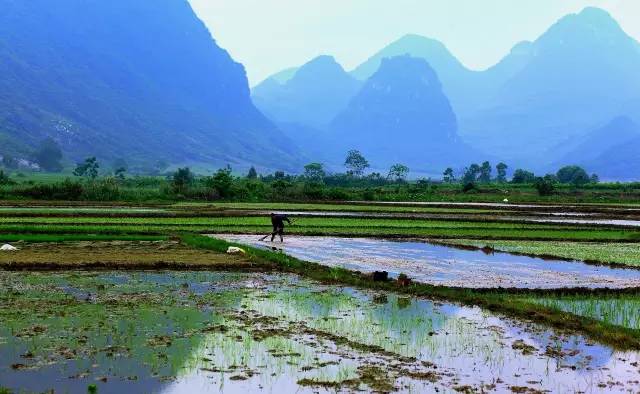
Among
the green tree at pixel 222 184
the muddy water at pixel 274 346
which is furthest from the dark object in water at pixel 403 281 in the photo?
the green tree at pixel 222 184

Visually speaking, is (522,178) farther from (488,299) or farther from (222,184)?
(488,299)

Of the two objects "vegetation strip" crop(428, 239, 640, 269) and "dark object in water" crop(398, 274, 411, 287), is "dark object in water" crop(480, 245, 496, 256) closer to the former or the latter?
"vegetation strip" crop(428, 239, 640, 269)

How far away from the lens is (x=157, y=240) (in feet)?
81.3

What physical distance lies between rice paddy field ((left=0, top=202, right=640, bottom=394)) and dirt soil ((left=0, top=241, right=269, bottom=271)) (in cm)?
7

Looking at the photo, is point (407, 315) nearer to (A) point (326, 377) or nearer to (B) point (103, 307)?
(A) point (326, 377)

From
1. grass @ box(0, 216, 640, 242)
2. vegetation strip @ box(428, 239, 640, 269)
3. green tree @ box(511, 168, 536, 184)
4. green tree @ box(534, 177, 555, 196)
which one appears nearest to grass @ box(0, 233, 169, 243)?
grass @ box(0, 216, 640, 242)

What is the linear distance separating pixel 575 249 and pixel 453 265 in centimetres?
759

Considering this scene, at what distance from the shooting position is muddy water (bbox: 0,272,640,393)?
8570 mm

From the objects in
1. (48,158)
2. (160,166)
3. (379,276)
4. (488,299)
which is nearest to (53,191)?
(379,276)

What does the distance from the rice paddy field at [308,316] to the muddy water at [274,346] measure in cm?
4

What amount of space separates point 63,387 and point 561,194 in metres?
70.3

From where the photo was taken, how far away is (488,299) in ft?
46.7

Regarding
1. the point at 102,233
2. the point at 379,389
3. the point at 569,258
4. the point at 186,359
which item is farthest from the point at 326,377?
the point at 102,233

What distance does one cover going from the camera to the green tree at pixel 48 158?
Answer: 13615 centimetres
